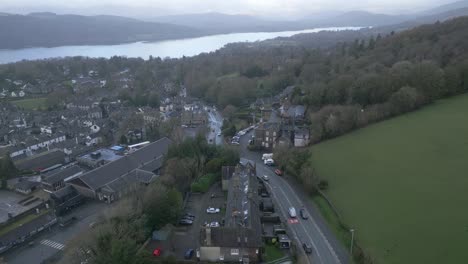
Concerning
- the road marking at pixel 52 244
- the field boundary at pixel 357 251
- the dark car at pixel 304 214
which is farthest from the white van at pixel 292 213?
the road marking at pixel 52 244

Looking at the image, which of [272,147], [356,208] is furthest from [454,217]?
[272,147]

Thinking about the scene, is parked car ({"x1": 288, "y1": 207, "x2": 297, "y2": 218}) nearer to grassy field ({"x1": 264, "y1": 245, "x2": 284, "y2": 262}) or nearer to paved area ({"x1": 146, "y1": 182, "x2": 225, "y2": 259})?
grassy field ({"x1": 264, "y1": 245, "x2": 284, "y2": 262})

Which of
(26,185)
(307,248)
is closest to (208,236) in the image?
(307,248)

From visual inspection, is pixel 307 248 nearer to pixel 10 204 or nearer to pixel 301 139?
pixel 301 139

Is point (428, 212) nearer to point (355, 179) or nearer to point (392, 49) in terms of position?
point (355, 179)

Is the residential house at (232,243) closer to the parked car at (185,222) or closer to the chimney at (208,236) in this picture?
the chimney at (208,236)

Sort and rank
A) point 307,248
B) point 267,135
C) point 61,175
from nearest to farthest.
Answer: point 307,248 < point 61,175 < point 267,135

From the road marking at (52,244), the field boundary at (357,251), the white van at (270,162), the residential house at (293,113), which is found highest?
the residential house at (293,113)
